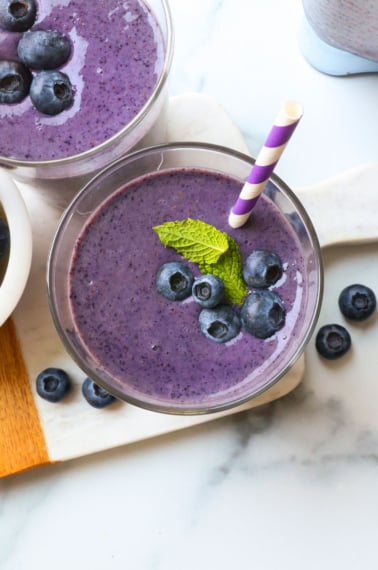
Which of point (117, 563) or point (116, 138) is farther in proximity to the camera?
point (117, 563)

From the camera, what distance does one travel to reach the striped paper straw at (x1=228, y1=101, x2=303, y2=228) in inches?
46.6

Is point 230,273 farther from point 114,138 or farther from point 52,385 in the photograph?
point 52,385

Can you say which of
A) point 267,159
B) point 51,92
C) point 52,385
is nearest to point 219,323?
point 267,159

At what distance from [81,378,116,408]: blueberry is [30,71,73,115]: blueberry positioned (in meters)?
0.64

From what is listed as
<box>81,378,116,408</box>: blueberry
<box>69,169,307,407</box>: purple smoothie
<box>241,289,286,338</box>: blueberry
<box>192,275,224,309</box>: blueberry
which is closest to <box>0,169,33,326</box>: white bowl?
<box>69,169,307,407</box>: purple smoothie

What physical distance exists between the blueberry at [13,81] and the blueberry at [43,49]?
0.08ft

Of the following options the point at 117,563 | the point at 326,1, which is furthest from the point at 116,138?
the point at 117,563

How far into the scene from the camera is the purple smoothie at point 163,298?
157 centimetres

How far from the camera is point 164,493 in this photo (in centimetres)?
188

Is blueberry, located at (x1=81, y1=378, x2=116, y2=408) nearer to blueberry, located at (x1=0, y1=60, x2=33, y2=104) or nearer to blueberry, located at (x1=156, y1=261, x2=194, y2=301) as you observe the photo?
blueberry, located at (x1=156, y1=261, x2=194, y2=301)

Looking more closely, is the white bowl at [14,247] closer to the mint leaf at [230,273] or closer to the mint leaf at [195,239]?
the mint leaf at [195,239]

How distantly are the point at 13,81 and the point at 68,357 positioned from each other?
2.22ft

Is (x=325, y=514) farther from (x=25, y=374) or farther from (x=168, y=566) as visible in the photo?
(x=25, y=374)

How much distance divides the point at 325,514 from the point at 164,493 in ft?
1.39
